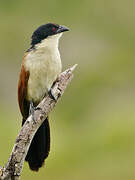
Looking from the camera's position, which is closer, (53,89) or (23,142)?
(23,142)

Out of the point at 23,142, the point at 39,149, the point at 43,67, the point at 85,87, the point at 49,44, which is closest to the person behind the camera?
the point at 23,142

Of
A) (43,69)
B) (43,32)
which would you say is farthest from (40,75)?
(43,32)

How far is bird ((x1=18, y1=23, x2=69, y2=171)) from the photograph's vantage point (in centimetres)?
718

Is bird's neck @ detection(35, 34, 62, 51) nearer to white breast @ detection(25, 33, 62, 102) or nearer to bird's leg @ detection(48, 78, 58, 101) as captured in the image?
white breast @ detection(25, 33, 62, 102)

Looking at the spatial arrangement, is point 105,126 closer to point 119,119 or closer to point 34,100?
point 119,119

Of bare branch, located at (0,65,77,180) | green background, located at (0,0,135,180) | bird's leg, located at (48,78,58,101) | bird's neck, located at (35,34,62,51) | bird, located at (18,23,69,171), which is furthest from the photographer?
green background, located at (0,0,135,180)

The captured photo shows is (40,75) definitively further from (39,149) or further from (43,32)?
(39,149)

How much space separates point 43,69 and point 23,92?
30 centimetres

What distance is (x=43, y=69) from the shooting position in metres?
7.22

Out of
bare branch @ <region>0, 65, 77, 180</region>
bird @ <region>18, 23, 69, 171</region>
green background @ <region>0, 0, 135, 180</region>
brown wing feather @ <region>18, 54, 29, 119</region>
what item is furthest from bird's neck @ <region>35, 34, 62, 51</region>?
green background @ <region>0, 0, 135, 180</region>

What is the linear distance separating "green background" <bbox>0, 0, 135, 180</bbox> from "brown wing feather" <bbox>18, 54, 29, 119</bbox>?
354cm

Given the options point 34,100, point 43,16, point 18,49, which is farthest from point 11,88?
point 34,100

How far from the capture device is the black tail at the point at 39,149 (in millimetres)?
7016

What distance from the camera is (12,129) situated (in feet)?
42.1
